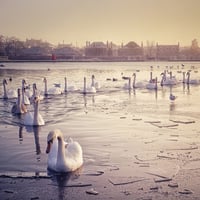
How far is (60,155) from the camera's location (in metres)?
8.06

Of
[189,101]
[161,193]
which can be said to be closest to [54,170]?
[161,193]

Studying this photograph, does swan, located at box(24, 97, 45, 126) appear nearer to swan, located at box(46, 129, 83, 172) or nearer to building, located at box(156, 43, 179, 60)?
swan, located at box(46, 129, 83, 172)

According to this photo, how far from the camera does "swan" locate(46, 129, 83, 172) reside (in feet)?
26.3

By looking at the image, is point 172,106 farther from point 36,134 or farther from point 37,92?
point 36,134

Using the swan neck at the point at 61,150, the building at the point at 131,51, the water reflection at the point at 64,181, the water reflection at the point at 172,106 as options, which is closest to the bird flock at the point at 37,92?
the water reflection at the point at 172,106

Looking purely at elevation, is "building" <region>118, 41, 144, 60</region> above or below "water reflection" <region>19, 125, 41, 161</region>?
above

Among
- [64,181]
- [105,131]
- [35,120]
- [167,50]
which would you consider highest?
[167,50]

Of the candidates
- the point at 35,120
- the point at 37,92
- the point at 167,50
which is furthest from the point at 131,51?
the point at 35,120

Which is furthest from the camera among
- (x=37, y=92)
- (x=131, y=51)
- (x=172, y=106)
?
(x=131, y=51)

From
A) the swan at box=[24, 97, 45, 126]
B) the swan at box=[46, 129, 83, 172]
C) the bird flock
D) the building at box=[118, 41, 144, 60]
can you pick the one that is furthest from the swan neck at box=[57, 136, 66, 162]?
the building at box=[118, 41, 144, 60]

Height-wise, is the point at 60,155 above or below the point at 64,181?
above

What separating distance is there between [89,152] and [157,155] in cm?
150

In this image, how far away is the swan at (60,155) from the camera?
26.3ft

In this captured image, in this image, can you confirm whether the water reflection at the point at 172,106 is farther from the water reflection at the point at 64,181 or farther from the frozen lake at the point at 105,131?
the water reflection at the point at 64,181
